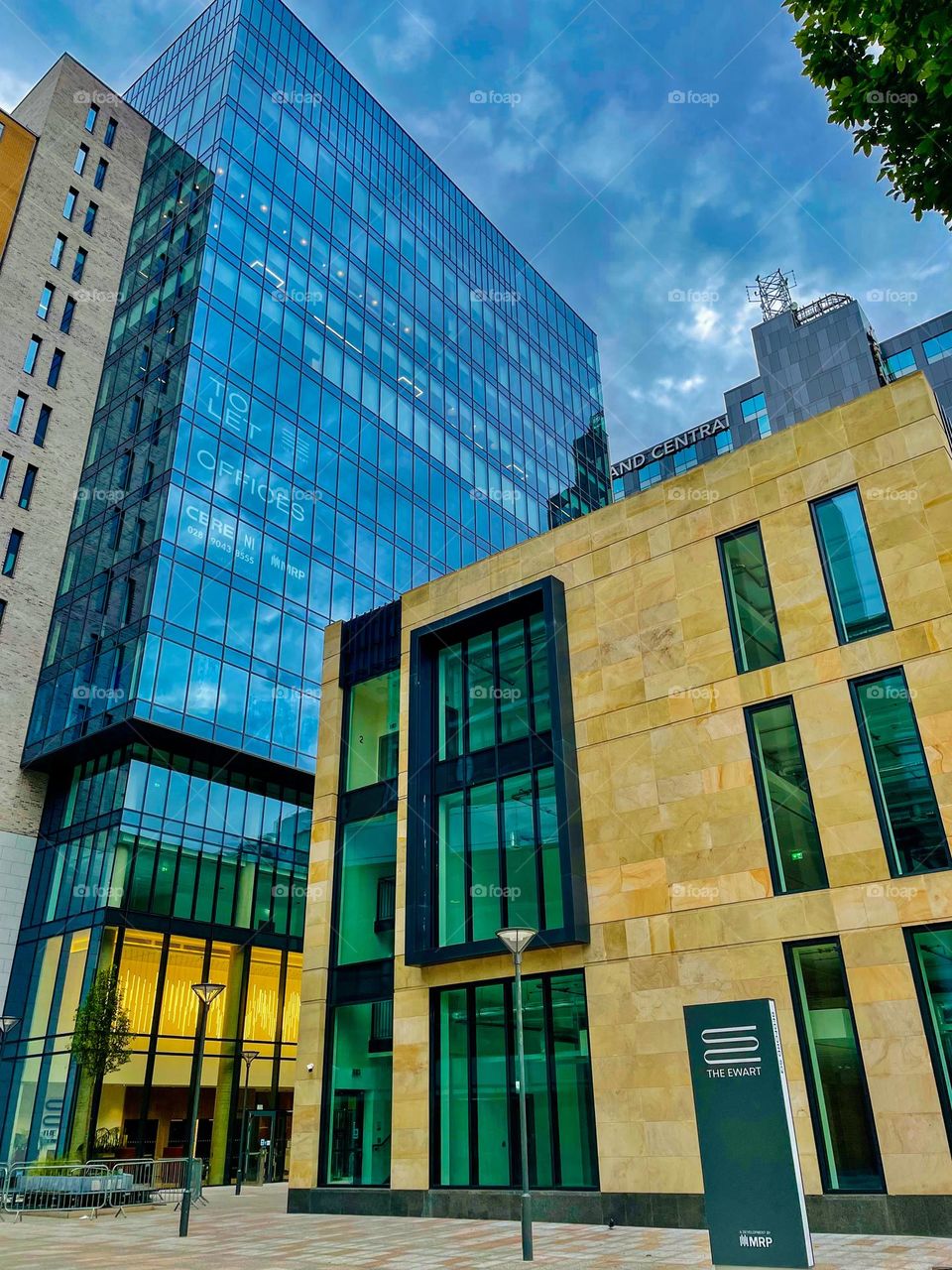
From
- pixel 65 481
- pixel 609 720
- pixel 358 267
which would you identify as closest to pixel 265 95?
pixel 358 267

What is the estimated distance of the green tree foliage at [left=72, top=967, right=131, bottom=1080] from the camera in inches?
1226

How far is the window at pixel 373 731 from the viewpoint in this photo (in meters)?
25.7

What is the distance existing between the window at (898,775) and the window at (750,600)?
7.02ft

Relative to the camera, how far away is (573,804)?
20.6 meters

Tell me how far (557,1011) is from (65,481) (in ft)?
119

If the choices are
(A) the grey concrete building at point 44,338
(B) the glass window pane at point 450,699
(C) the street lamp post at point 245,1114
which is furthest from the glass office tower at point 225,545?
(B) the glass window pane at point 450,699

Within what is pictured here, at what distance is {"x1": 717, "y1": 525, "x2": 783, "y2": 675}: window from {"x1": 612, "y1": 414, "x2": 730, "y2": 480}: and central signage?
57.4 metres

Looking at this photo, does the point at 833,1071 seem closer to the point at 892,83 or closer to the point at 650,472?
the point at 892,83

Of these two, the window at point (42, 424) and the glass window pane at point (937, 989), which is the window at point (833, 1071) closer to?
the glass window pane at point (937, 989)

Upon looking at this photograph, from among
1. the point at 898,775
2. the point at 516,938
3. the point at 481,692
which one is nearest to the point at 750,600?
the point at 898,775

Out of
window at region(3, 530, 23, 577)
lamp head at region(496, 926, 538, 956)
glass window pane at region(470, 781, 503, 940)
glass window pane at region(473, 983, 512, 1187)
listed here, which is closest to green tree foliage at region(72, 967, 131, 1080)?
glass window pane at region(473, 983, 512, 1187)

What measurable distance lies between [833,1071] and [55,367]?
1786 inches

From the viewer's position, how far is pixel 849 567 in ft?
60.0

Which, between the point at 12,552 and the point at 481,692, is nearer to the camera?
the point at 481,692
